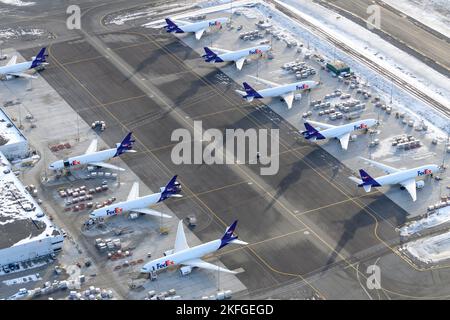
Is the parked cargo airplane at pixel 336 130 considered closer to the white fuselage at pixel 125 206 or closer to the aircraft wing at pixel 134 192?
the white fuselage at pixel 125 206

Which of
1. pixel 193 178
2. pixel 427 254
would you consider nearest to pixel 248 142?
pixel 193 178

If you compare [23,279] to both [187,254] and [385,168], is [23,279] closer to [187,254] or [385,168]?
[187,254]

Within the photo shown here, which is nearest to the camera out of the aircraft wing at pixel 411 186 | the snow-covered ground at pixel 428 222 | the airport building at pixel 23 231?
the airport building at pixel 23 231

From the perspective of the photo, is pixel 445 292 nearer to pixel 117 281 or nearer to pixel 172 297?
pixel 172 297

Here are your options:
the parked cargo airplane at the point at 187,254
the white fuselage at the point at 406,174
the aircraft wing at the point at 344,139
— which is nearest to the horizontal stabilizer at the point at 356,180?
the white fuselage at the point at 406,174

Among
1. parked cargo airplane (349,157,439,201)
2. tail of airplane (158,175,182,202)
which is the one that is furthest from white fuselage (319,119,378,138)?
tail of airplane (158,175,182,202)
